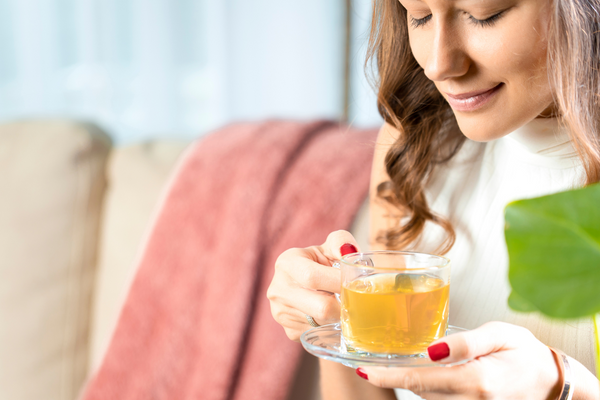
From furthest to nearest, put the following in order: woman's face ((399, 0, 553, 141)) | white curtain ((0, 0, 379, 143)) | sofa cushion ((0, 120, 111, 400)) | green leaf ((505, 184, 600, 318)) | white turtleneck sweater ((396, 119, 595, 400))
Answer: white curtain ((0, 0, 379, 143))
sofa cushion ((0, 120, 111, 400))
white turtleneck sweater ((396, 119, 595, 400))
woman's face ((399, 0, 553, 141))
green leaf ((505, 184, 600, 318))

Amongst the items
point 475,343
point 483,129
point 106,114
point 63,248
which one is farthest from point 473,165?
point 106,114

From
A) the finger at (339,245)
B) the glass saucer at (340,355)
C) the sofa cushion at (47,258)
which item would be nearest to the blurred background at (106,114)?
the sofa cushion at (47,258)

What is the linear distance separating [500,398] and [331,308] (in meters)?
0.20

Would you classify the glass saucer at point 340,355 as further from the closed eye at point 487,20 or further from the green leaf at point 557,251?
the closed eye at point 487,20

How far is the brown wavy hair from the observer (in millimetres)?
611

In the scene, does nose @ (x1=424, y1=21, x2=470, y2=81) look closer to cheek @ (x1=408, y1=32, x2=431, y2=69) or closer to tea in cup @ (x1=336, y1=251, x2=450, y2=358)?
cheek @ (x1=408, y1=32, x2=431, y2=69)

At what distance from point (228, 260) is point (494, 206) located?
1.78ft

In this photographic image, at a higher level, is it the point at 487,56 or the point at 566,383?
the point at 487,56

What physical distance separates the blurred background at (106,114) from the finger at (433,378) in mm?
525

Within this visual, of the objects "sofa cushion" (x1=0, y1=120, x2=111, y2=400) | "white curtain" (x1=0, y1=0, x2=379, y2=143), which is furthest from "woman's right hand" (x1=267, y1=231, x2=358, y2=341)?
"white curtain" (x1=0, y1=0, x2=379, y2=143)

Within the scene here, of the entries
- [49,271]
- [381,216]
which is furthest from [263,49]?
[381,216]

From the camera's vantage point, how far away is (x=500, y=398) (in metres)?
0.53

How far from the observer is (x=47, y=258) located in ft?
4.45

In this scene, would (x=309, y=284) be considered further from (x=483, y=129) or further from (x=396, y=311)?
(x=483, y=129)
